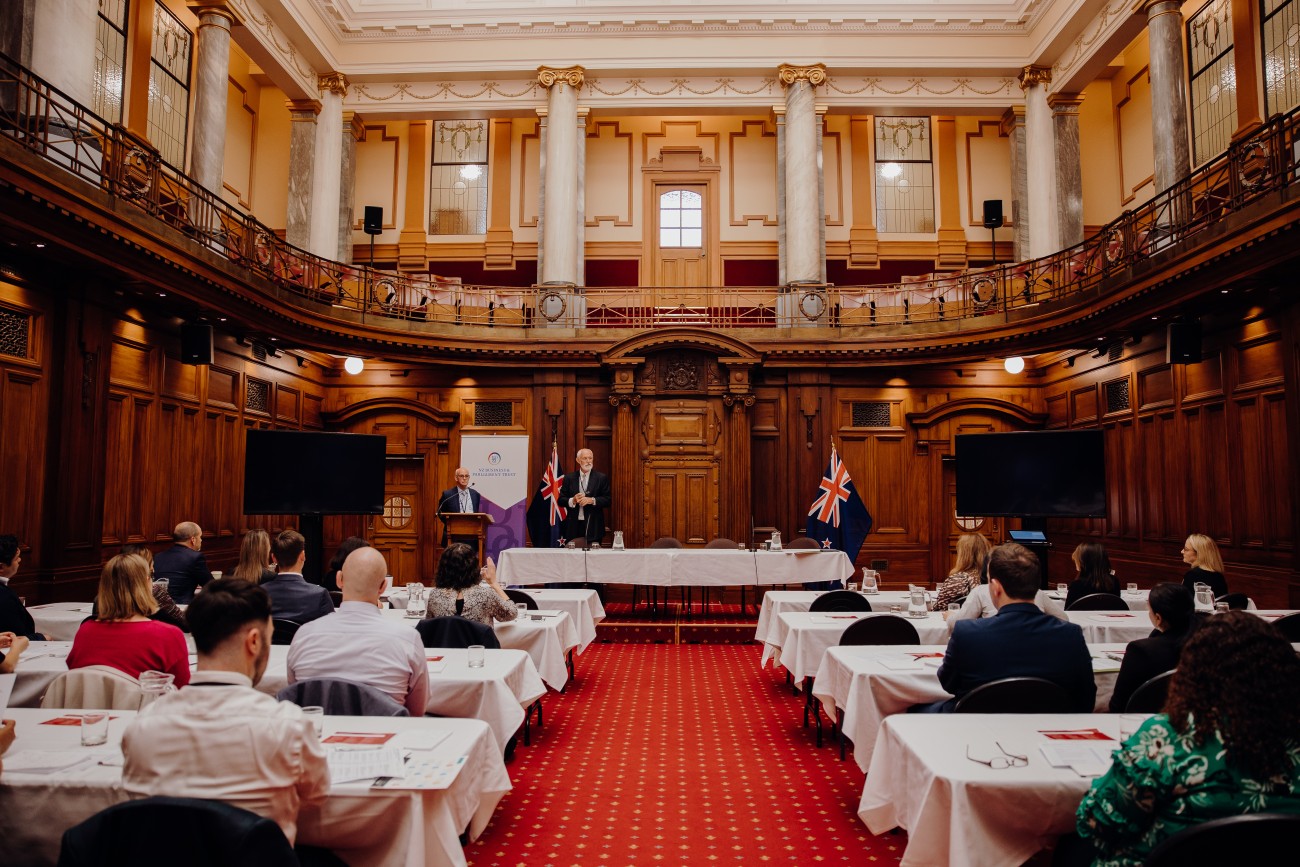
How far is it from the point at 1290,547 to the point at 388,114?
1439 centimetres

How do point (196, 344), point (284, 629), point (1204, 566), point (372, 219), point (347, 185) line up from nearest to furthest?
point (284, 629)
point (1204, 566)
point (196, 344)
point (347, 185)
point (372, 219)

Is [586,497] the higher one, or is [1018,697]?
[586,497]

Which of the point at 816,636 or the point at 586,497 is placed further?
the point at 586,497

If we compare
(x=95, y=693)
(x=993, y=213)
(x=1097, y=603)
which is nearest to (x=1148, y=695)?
(x=1097, y=603)

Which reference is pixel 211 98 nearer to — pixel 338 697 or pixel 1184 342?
pixel 338 697

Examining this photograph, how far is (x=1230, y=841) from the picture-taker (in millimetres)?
1763

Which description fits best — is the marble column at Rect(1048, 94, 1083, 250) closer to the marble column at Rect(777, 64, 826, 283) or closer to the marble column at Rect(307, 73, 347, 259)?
the marble column at Rect(777, 64, 826, 283)

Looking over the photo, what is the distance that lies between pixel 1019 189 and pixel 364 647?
1406 centimetres

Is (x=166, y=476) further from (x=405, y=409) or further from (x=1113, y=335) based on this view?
(x=1113, y=335)

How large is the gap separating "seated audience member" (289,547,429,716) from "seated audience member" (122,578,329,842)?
1.03 m

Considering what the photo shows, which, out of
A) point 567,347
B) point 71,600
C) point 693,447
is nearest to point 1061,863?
point 71,600

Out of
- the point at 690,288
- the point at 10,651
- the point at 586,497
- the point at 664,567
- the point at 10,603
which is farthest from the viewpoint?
the point at 690,288

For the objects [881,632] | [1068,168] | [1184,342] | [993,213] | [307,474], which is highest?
[1068,168]

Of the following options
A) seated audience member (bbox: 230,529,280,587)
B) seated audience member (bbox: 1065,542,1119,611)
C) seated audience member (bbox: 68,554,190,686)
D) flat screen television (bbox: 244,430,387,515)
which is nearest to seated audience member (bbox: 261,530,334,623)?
seated audience member (bbox: 230,529,280,587)
